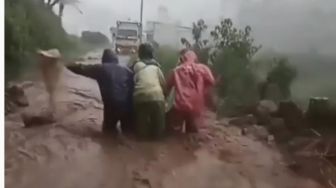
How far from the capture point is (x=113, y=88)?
1.33 meters

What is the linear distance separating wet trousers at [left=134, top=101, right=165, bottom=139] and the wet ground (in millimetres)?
26

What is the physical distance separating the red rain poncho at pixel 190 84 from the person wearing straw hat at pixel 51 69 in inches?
10.3

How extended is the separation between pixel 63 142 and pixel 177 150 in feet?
0.87

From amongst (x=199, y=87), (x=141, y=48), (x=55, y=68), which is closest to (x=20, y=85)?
(x=55, y=68)

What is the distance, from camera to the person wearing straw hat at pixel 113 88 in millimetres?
1317

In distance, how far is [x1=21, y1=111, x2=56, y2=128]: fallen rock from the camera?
1288 mm

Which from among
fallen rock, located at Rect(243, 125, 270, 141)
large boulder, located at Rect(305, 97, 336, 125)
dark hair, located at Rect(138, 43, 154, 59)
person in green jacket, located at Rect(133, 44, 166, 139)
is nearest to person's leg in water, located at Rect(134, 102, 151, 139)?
person in green jacket, located at Rect(133, 44, 166, 139)

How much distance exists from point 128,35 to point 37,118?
0.29 metres

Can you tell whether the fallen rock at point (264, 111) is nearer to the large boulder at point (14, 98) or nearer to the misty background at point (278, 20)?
the misty background at point (278, 20)

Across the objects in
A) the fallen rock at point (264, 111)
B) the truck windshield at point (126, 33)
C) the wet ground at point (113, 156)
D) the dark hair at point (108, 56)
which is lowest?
the wet ground at point (113, 156)

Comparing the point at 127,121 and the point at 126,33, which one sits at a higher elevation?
the point at 126,33

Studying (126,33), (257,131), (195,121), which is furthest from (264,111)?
(126,33)

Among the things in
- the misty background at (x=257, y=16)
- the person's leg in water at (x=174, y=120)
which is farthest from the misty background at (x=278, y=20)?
the person's leg in water at (x=174, y=120)

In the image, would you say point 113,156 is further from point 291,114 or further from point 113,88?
point 291,114
